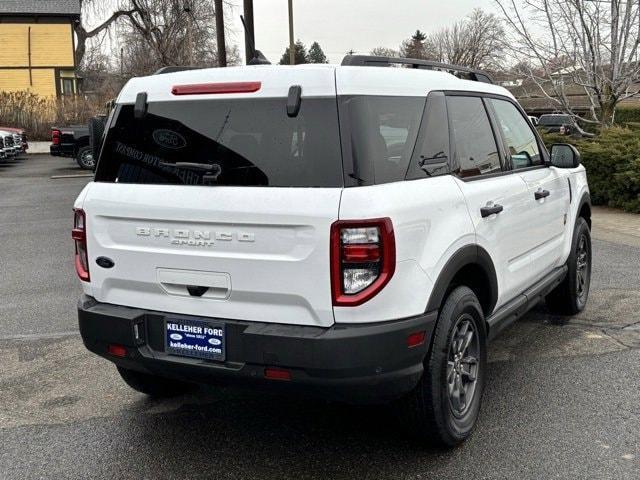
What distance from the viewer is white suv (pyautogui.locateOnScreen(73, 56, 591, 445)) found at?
287 centimetres

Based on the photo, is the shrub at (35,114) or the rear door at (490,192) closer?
the rear door at (490,192)

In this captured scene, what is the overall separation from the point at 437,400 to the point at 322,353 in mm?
742

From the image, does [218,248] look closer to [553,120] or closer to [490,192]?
[490,192]

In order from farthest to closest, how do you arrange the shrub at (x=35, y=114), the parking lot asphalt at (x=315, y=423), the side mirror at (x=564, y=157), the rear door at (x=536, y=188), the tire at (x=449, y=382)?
the shrub at (x=35, y=114) < the side mirror at (x=564, y=157) < the rear door at (x=536, y=188) < the parking lot asphalt at (x=315, y=423) < the tire at (x=449, y=382)

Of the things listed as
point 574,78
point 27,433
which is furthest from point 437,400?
point 574,78

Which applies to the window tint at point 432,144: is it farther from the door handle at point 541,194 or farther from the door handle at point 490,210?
the door handle at point 541,194

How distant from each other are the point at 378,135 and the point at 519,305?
1777 millimetres

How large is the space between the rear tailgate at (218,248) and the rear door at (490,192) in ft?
3.47

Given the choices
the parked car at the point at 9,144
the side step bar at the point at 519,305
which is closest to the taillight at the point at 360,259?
the side step bar at the point at 519,305

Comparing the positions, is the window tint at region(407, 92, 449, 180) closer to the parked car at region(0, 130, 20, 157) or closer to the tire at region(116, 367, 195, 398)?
the tire at region(116, 367, 195, 398)

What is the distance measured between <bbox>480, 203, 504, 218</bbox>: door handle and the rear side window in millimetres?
1070

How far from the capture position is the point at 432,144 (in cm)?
341

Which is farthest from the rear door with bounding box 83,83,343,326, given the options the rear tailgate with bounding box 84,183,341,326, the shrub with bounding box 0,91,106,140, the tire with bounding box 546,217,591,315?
the shrub with bounding box 0,91,106,140

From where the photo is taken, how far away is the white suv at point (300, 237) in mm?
2873
